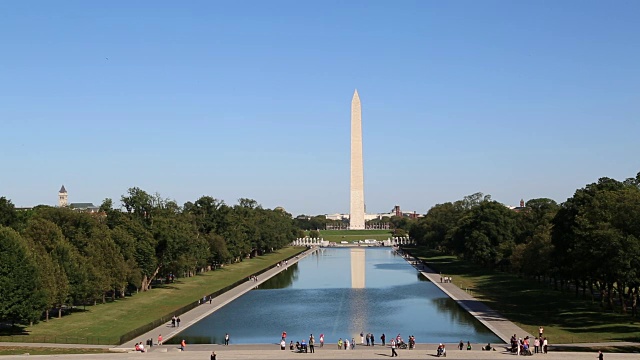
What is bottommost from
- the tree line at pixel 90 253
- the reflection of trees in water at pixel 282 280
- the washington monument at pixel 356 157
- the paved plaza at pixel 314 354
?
the paved plaza at pixel 314 354

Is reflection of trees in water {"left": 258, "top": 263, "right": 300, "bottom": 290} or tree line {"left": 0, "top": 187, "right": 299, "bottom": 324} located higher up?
tree line {"left": 0, "top": 187, "right": 299, "bottom": 324}

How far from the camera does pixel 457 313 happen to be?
58312 millimetres

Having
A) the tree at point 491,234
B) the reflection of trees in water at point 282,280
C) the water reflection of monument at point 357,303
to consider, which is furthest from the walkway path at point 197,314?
the tree at point 491,234

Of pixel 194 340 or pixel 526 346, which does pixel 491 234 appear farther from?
pixel 526 346

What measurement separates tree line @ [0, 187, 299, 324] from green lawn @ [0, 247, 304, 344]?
127 cm

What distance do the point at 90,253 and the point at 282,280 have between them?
105 ft

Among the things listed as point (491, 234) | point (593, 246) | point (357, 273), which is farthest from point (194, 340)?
point (491, 234)

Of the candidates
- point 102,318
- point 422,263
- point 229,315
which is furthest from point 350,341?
point 422,263

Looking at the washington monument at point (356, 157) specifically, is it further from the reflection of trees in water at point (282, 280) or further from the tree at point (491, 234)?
the tree at point (491, 234)

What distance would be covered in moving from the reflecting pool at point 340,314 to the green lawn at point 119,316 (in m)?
4.21

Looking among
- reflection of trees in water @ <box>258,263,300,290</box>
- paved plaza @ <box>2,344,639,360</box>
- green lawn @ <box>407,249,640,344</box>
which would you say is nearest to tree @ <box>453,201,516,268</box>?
green lawn @ <box>407,249,640,344</box>

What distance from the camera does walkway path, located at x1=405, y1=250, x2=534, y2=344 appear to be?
4778 cm

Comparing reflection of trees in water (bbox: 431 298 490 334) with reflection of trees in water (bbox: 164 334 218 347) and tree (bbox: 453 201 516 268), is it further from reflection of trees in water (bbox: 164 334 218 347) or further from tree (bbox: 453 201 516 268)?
tree (bbox: 453 201 516 268)

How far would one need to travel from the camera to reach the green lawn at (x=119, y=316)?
45.8m
